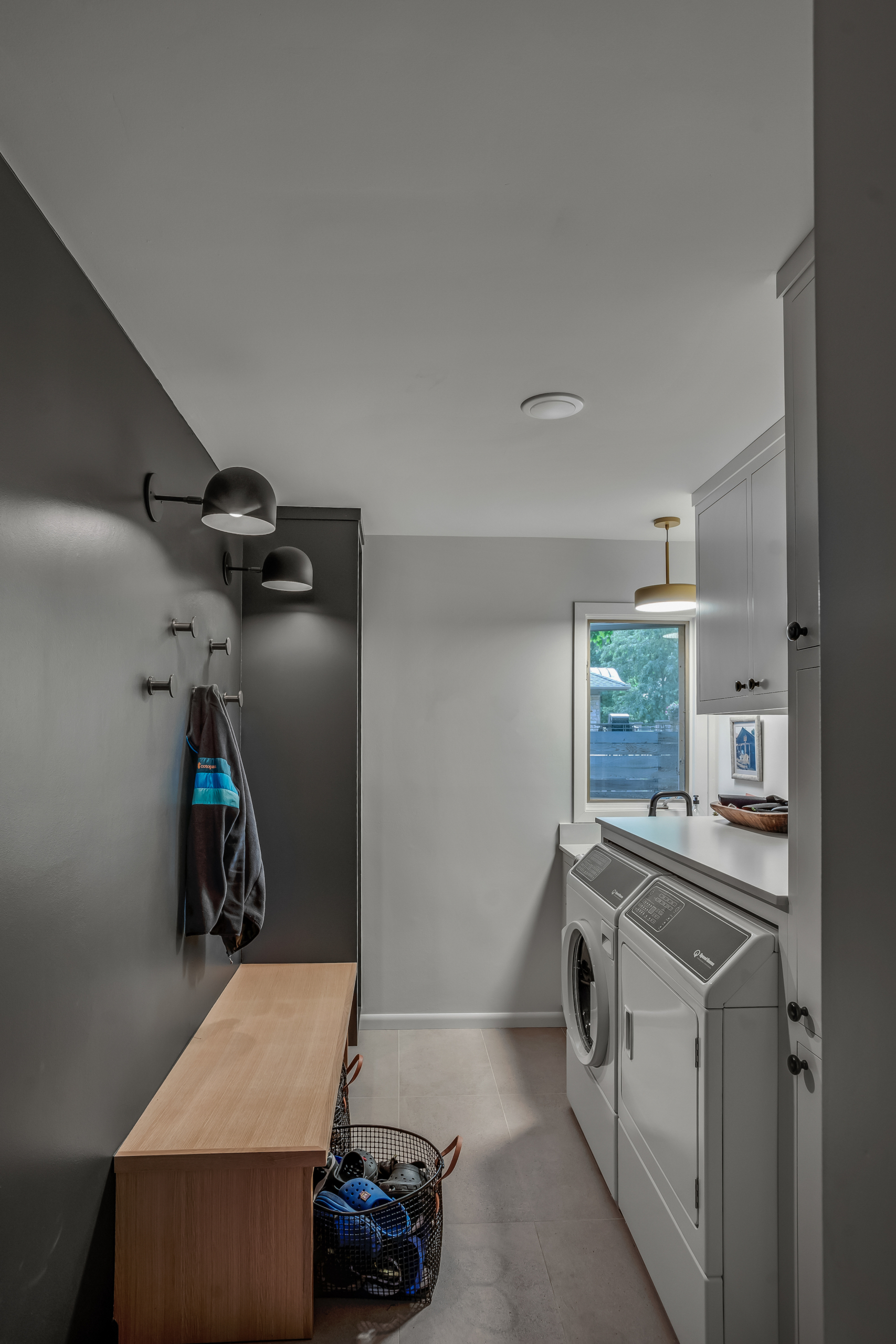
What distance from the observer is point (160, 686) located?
207cm

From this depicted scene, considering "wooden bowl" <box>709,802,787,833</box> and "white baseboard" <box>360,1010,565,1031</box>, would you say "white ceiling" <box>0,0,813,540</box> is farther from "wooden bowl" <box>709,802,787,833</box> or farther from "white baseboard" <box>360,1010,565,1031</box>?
"white baseboard" <box>360,1010,565,1031</box>

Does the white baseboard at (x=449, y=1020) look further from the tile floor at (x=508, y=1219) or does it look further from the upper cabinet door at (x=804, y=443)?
the upper cabinet door at (x=804, y=443)

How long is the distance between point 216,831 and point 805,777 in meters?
1.67

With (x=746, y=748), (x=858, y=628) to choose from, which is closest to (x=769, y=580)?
(x=746, y=748)

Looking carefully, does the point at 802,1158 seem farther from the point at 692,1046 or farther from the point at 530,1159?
the point at 530,1159

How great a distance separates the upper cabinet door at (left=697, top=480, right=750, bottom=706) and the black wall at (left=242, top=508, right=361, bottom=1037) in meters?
1.48

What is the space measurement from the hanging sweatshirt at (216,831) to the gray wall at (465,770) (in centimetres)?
130

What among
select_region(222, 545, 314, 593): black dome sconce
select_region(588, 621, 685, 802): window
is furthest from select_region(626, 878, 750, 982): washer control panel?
select_region(588, 621, 685, 802): window

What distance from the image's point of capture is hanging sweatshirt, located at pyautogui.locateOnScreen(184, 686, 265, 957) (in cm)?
237

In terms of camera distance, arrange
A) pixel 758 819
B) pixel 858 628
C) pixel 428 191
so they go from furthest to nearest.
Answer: pixel 758 819, pixel 428 191, pixel 858 628

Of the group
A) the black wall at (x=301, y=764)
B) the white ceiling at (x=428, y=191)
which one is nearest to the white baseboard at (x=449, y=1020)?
the black wall at (x=301, y=764)

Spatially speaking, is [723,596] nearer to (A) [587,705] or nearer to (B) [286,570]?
(A) [587,705]

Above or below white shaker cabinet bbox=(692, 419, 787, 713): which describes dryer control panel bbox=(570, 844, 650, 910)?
below

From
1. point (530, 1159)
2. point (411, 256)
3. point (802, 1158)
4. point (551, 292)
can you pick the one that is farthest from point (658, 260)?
point (530, 1159)
